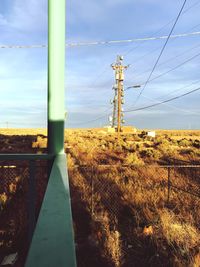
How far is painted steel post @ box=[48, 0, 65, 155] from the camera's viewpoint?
8.91 feet

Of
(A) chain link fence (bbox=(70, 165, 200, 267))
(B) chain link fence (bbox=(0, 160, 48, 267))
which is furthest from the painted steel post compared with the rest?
(A) chain link fence (bbox=(70, 165, 200, 267))

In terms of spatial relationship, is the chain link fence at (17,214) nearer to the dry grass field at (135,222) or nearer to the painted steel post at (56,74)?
the painted steel post at (56,74)

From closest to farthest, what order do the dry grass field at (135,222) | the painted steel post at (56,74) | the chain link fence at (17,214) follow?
the painted steel post at (56,74), the chain link fence at (17,214), the dry grass field at (135,222)

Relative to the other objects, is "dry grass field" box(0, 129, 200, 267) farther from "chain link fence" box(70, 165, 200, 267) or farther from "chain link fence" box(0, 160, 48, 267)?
"chain link fence" box(0, 160, 48, 267)

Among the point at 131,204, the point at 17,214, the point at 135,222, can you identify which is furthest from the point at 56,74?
the point at 131,204

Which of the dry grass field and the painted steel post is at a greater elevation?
the painted steel post

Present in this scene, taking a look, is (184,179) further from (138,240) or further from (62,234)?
(62,234)

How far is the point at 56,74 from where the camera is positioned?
274 cm

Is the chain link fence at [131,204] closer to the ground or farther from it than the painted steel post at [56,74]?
closer to the ground

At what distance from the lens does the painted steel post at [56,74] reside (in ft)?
8.91

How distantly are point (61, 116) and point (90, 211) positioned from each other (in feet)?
19.8

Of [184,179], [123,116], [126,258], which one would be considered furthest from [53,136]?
[123,116]

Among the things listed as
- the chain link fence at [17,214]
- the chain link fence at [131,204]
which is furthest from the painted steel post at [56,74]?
the chain link fence at [131,204]

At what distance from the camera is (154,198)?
9.35 meters
